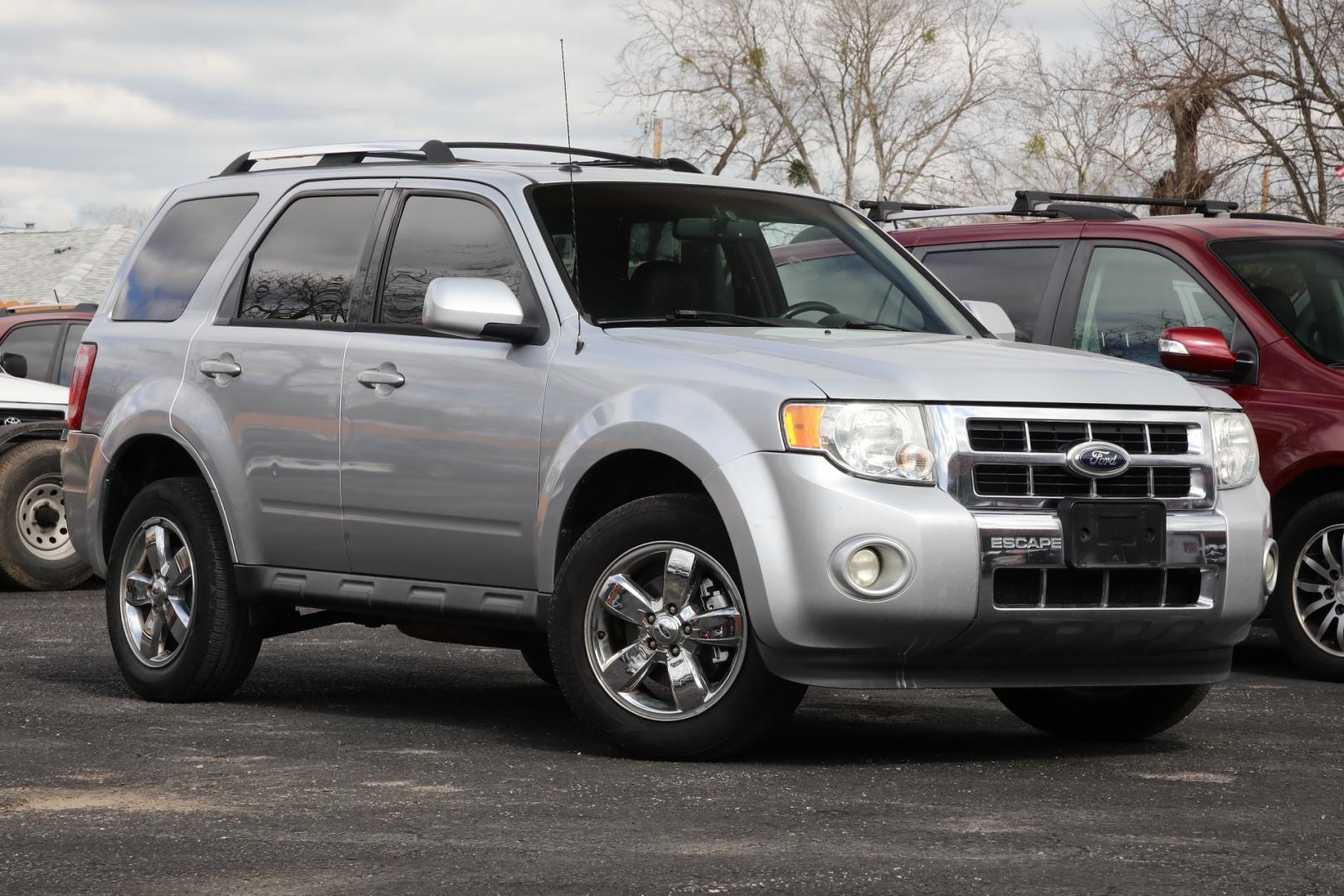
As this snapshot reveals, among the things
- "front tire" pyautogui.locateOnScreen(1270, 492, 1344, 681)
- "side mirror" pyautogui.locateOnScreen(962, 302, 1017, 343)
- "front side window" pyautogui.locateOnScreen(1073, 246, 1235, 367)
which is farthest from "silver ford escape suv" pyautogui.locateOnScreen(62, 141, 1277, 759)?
"front tire" pyautogui.locateOnScreen(1270, 492, 1344, 681)

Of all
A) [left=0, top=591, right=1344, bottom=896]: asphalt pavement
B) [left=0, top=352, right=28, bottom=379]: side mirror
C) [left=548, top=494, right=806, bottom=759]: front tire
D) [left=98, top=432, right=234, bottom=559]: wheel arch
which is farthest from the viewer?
[left=0, top=352, right=28, bottom=379]: side mirror

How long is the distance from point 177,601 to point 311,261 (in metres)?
1.36

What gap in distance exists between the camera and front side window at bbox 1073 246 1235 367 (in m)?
9.29

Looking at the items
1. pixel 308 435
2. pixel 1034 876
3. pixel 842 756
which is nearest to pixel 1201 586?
pixel 842 756

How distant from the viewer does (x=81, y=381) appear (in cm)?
847

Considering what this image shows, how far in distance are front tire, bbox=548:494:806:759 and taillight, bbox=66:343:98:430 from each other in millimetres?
2775

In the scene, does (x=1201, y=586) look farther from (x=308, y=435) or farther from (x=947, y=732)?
(x=308, y=435)

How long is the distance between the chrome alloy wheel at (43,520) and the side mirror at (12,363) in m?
0.91

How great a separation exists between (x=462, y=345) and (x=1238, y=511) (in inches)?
98.7

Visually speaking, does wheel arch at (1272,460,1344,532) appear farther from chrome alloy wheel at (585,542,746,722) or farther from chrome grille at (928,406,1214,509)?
chrome alloy wheel at (585,542,746,722)

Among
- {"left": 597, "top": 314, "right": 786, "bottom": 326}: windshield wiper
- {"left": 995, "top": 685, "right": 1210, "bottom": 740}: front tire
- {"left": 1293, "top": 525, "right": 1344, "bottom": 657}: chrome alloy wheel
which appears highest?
{"left": 597, "top": 314, "right": 786, "bottom": 326}: windshield wiper

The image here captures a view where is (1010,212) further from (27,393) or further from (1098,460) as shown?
(27,393)

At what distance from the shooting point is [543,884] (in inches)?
183

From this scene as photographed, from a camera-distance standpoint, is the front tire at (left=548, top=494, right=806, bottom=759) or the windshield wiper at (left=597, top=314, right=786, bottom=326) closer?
the front tire at (left=548, top=494, right=806, bottom=759)
